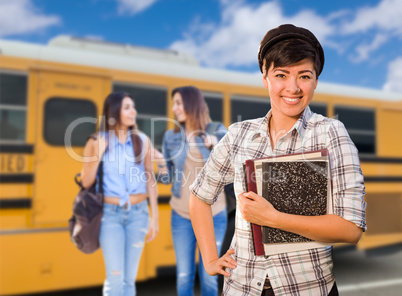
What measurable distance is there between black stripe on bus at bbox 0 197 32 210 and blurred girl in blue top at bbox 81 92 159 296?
Result: 2.53 feet

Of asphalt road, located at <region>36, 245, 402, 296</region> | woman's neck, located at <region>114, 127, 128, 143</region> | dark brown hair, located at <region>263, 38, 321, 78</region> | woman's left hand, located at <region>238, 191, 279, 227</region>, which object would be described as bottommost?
asphalt road, located at <region>36, 245, 402, 296</region>

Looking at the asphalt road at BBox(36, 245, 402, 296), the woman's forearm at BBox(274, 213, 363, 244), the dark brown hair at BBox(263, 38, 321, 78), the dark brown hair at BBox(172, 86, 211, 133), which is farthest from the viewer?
the asphalt road at BBox(36, 245, 402, 296)

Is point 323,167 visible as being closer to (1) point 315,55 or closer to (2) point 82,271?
(1) point 315,55

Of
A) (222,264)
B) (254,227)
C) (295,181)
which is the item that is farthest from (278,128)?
(222,264)

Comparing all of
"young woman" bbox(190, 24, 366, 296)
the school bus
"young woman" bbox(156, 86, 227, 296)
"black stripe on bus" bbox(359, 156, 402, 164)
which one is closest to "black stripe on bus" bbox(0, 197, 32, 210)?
the school bus

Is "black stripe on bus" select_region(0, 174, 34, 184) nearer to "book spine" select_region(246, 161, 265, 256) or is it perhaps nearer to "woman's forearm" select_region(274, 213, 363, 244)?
"book spine" select_region(246, 161, 265, 256)

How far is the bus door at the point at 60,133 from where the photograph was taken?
2852mm

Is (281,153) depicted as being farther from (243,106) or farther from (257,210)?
(243,106)

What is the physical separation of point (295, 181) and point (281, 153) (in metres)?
0.10

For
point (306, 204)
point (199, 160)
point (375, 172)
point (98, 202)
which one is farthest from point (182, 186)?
point (375, 172)

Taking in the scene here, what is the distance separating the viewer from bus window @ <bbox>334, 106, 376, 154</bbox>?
12.6 feet

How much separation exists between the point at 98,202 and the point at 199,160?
674 millimetres

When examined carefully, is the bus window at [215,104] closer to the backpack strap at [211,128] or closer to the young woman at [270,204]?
the backpack strap at [211,128]

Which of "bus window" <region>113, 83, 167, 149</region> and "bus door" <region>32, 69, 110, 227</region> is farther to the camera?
"bus window" <region>113, 83, 167, 149</region>
